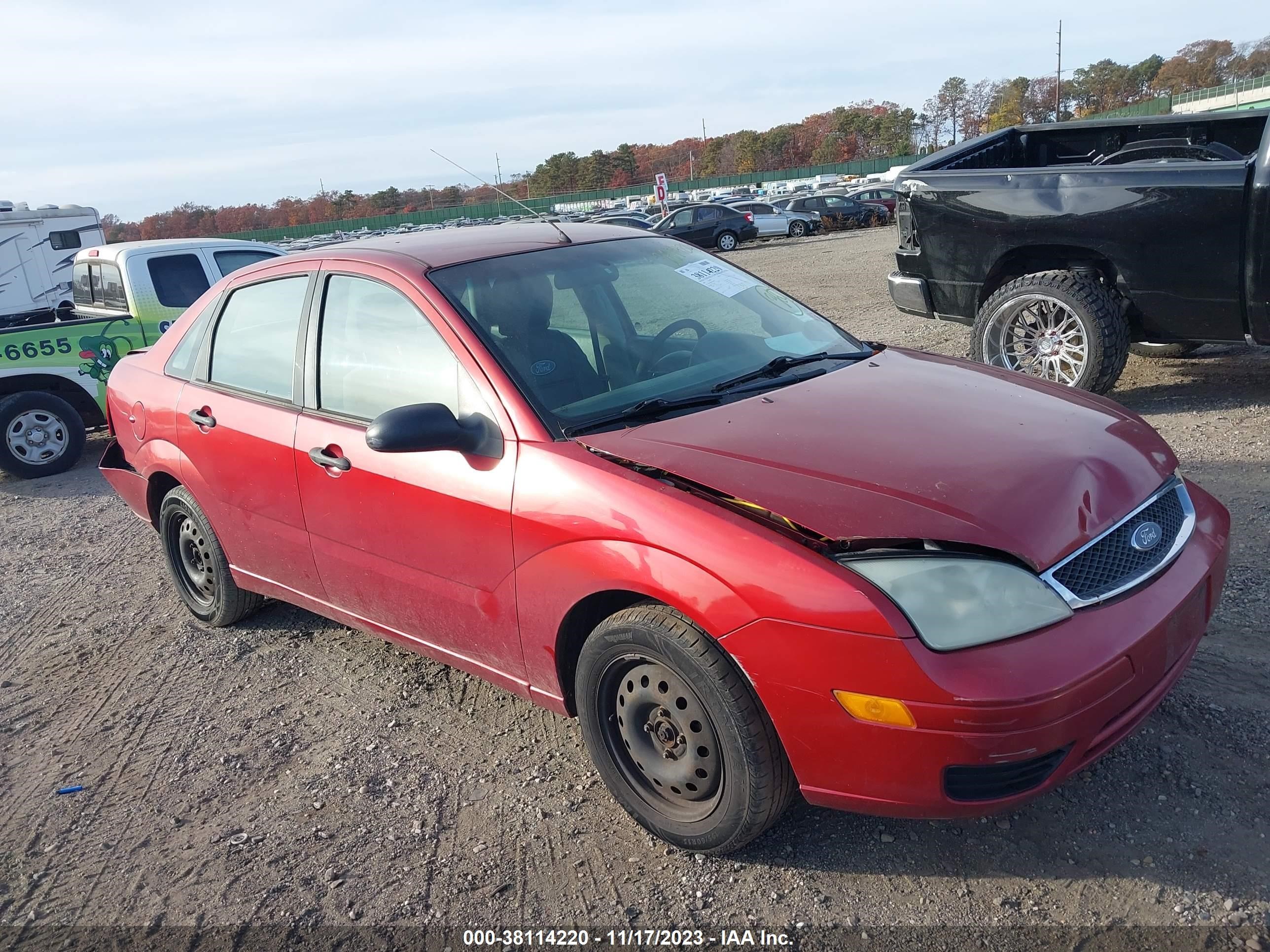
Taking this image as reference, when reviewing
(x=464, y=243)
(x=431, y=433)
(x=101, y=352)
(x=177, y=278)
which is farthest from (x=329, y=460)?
(x=177, y=278)

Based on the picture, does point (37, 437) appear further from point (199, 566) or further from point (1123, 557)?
point (1123, 557)

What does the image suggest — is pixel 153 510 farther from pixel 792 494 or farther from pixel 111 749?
pixel 792 494

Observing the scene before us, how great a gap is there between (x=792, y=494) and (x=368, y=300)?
1875 mm

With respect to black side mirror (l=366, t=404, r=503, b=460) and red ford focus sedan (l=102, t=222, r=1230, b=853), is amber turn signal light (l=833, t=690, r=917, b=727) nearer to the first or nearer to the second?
red ford focus sedan (l=102, t=222, r=1230, b=853)

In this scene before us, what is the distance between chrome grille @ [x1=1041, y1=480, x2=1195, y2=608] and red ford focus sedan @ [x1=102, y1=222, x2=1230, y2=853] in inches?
0.4

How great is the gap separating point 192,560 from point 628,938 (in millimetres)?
3279

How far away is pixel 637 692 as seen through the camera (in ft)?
9.20

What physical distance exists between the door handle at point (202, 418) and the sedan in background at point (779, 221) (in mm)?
29338

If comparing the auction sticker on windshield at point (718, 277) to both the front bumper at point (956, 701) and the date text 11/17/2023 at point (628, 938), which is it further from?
the date text 11/17/2023 at point (628, 938)

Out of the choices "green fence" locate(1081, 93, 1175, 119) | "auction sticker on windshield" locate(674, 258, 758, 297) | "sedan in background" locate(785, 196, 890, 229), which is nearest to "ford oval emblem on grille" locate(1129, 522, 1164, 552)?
"auction sticker on windshield" locate(674, 258, 758, 297)

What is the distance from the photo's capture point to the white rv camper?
1473 centimetres

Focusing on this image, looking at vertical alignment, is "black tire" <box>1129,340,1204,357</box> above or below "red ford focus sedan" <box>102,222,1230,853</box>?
below

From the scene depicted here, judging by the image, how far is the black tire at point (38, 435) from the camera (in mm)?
8484

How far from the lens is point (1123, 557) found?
102 inches
